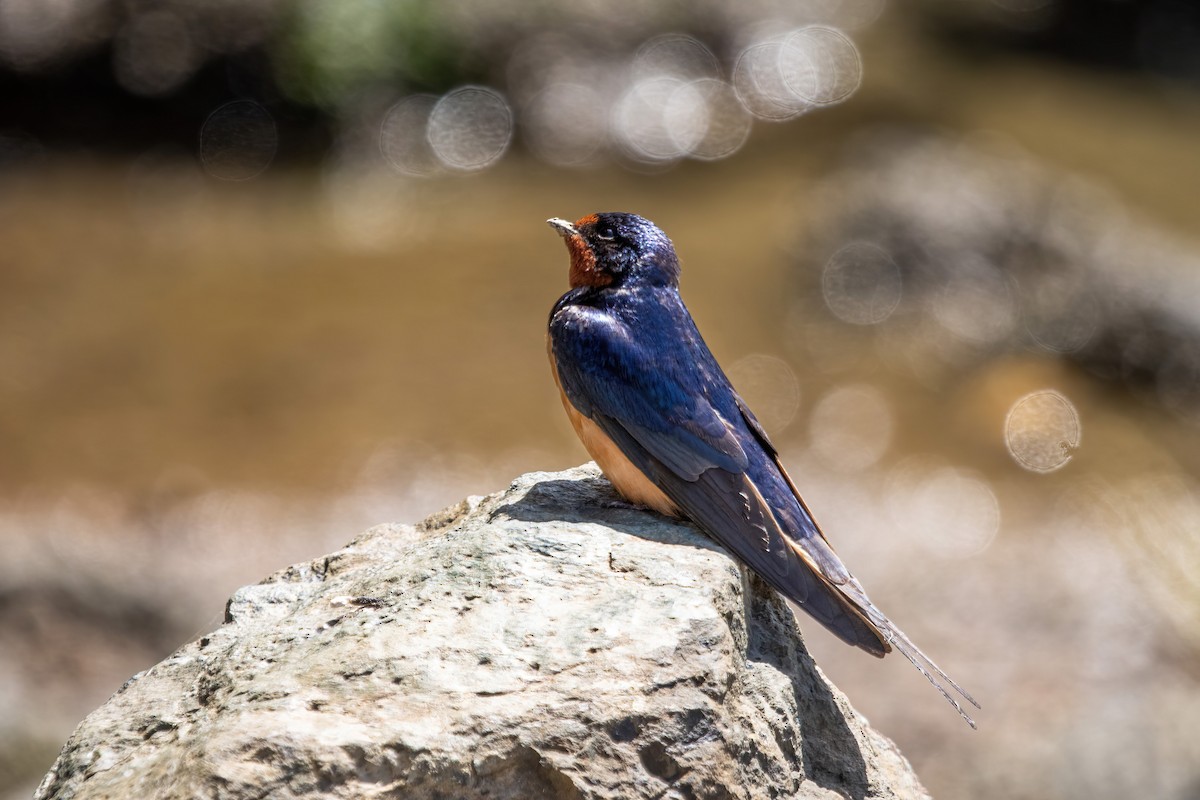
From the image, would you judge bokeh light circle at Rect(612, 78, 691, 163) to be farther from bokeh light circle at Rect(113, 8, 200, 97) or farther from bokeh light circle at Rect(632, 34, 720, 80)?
bokeh light circle at Rect(113, 8, 200, 97)

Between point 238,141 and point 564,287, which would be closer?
point 564,287

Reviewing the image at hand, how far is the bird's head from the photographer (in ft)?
16.9

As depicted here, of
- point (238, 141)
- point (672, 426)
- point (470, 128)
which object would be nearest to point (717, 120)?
point (470, 128)

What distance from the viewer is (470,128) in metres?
13.5

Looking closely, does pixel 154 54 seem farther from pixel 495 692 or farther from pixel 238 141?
pixel 495 692

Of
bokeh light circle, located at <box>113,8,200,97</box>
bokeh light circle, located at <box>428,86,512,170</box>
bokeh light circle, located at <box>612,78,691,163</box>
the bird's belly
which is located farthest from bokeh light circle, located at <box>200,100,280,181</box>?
the bird's belly

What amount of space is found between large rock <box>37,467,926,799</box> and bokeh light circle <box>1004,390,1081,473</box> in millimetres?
6058

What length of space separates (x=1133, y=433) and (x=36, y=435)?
7902 millimetres

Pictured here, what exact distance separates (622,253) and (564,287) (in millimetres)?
6155

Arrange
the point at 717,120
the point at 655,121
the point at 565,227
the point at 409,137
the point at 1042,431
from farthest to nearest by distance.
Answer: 1. the point at 717,120
2. the point at 655,121
3. the point at 409,137
4. the point at 1042,431
5. the point at 565,227

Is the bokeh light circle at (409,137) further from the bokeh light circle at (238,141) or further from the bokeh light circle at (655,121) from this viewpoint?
the bokeh light circle at (655,121)

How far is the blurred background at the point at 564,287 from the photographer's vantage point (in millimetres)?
7695

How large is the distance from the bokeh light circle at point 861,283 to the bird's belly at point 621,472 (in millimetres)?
6708

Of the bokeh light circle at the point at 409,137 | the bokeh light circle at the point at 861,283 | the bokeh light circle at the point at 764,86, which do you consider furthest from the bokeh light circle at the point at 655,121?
the bokeh light circle at the point at 861,283
